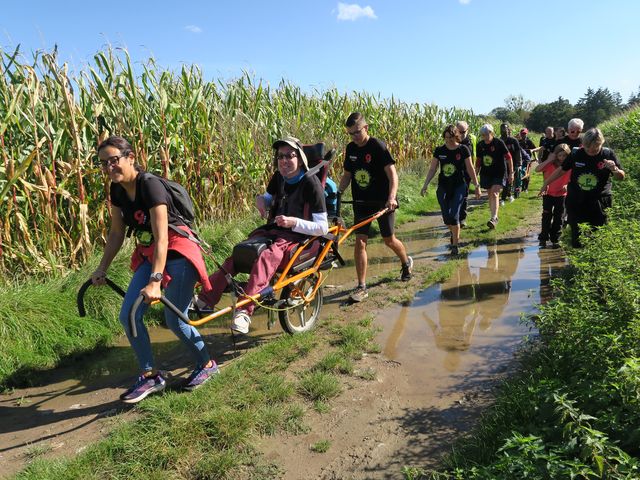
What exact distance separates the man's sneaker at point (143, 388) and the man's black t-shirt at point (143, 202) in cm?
128

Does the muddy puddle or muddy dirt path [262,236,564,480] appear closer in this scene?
muddy dirt path [262,236,564,480]

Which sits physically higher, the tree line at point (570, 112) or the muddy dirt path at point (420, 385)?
the tree line at point (570, 112)

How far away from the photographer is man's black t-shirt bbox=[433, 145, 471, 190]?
772 cm

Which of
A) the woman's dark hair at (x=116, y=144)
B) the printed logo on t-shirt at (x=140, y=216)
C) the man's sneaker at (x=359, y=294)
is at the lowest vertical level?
the man's sneaker at (x=359, y=294)

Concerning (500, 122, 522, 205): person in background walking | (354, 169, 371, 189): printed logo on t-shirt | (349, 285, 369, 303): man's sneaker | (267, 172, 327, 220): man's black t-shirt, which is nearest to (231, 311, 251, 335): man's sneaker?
(267, 172, 327, 220): man's black t-shirt

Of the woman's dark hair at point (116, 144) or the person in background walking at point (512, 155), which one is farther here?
the person in background walking at point (512, 155)

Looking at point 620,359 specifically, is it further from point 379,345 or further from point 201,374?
point 201,374

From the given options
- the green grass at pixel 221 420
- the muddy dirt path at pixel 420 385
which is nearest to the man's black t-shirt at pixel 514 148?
the muddy dirt path at pixel 420 385

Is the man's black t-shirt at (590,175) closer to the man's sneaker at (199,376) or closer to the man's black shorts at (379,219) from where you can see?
the man's black shorts at (379,219)

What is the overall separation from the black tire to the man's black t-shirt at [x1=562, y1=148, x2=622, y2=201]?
3.70 meters

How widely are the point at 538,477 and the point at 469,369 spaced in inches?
86.2

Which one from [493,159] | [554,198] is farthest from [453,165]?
[493,159]

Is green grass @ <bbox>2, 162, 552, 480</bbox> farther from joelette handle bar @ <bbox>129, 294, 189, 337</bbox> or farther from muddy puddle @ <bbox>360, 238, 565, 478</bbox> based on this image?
joelette handle bar @ <bbox>129, 294, 189, 337</bbox>

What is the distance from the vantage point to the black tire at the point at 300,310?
4738mm
